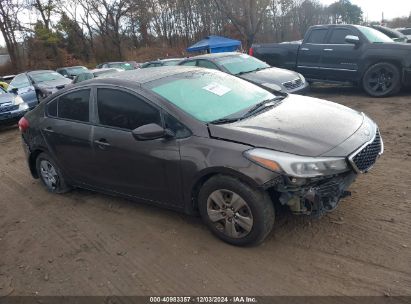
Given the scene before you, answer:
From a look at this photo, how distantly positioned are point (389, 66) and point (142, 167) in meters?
7.43

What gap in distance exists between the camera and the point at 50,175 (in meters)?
5.33

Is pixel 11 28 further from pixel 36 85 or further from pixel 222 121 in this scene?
pixel 222 121

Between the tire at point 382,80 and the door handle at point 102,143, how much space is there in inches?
293

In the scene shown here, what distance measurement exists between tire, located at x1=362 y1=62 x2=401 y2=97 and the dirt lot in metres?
4.75

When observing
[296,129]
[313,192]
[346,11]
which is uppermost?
[346,11]

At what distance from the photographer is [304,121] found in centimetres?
369

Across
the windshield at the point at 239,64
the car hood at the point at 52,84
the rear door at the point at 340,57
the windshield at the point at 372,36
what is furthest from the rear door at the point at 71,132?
the car hood at the point at 52,84

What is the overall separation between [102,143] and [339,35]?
7849 mm

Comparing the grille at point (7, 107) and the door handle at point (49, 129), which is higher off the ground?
the door handle at point (49, 129)

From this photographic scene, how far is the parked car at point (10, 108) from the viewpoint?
34.7 ft

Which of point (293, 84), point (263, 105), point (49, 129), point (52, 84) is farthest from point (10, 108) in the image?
point (263, 105)

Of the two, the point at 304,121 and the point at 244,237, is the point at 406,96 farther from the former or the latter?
the point at 244,237

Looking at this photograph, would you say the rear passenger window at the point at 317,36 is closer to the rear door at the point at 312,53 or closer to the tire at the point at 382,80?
the rear door at the point at 312,53

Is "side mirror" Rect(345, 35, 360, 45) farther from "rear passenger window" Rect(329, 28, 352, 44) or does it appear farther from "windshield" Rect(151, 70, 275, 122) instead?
"windshield" Rect(151, 70, 275, 122)
